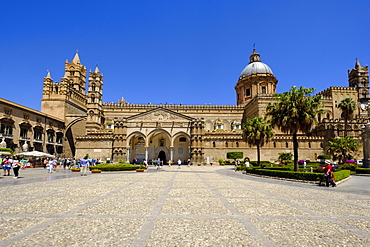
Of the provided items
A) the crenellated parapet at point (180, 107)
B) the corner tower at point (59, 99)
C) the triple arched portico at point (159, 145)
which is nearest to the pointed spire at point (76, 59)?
the corner tower at point (59, 99)

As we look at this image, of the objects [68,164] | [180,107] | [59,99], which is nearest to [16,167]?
[68,164]

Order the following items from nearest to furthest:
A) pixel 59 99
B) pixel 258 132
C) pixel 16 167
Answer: pixel 16 167 → pixel 258 132 → pixel 59 99

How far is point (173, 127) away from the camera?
5141cm

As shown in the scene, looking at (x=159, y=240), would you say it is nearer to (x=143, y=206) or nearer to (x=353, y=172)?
(x=143, y=206)

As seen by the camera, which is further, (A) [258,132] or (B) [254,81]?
(B) [254,81]

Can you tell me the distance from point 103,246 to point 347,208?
8651 mm

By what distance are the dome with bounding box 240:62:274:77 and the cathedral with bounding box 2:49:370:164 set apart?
0.92 feet

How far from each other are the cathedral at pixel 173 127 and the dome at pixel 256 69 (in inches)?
11.1

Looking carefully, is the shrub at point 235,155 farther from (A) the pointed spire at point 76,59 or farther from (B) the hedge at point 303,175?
(A) the pointed spire at point 76,59

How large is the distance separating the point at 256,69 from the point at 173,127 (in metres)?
33.2

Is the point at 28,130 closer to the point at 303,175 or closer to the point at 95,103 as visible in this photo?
the point at 95,103

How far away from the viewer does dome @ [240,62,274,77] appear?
67.1m

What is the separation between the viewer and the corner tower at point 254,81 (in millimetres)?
65062

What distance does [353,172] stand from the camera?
90.6 ft
